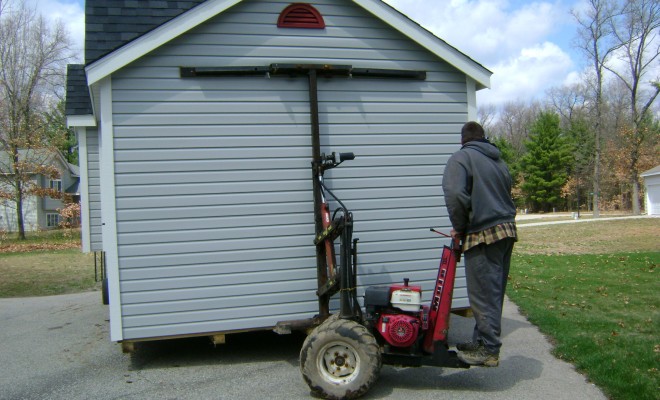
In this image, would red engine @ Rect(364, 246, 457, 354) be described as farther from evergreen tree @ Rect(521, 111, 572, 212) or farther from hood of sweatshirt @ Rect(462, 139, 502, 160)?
evergreen tree @ Rect(521, 111, 572, 212)

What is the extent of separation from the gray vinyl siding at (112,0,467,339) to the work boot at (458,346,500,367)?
1.66 meters

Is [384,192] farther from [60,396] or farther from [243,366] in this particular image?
[60,396]

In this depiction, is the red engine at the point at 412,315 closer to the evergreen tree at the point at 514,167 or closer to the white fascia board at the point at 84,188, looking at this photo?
the white fascia board at the point at 84,188

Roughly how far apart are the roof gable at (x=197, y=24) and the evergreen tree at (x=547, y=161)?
48.2 m

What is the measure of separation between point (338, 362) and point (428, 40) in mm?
3721

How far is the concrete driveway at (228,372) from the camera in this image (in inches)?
199

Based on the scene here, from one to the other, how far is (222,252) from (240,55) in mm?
2147

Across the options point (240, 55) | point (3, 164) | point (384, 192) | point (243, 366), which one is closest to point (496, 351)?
point (384, 192)

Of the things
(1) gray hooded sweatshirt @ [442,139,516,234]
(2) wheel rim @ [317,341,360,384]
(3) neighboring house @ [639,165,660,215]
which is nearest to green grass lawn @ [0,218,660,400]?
(1) gray hooded sweatshirt @ [442,139,516,234]

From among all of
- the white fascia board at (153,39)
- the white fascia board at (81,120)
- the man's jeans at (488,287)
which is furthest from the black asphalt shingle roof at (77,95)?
the man's jeans at (488,287)

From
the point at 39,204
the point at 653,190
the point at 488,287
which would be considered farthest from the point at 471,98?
the point at 39,204

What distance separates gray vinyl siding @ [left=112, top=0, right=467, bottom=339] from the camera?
586cm

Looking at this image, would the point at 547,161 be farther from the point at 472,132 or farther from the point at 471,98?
the point at 472,132

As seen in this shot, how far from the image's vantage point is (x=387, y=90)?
6469mm
